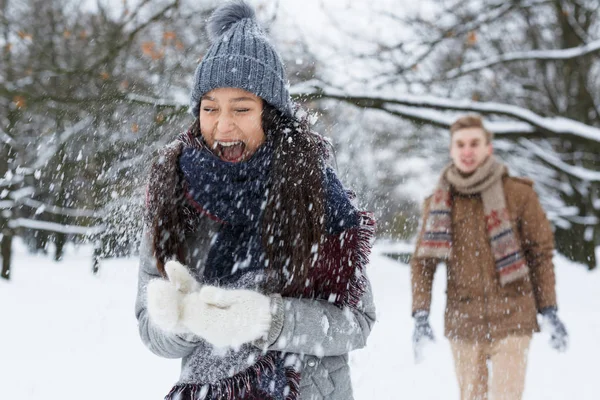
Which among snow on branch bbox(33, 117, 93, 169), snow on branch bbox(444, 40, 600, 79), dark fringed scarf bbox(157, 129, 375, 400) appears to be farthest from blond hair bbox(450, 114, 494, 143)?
snow on branch bbox(33, 117, 93, 169)

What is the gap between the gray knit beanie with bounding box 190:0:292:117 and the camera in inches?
75.2

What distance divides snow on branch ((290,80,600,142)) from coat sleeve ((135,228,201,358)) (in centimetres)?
587

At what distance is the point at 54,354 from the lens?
6.05 metres

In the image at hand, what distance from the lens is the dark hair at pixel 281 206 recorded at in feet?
5.73

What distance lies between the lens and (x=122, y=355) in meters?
6.26

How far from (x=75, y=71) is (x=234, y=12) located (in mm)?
5262

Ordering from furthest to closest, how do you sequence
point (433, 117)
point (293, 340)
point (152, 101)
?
point (433, 117), point (152, 101), point (293, 340)

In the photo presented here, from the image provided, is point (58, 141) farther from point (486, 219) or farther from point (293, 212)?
point (293, 212)

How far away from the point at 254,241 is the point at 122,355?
16.1 ft

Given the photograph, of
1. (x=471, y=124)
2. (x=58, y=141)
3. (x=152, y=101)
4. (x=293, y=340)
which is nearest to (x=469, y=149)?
(x=471, y=124)

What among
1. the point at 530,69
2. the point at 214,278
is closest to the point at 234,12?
the point at 214,278

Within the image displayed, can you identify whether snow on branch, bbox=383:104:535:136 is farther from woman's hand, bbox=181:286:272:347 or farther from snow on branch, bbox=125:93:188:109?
woman's hand, bbox=181:286:272:347

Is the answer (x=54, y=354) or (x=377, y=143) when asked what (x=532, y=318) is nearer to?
(x=54, y=354)

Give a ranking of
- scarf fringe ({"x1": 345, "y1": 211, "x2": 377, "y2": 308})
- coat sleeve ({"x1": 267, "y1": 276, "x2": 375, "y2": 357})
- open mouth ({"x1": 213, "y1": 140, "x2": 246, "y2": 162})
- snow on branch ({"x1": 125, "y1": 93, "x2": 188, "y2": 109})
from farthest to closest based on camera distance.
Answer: snow on branch ({"x1": 125, "y1": 93, "x2": 188, "y2": 109}) → open mouth ({"x1": 213, "y1": 140, "x2": 246, "y2": 162}) → scarf fringe ({"x1": 345, "y1": 211, "x2": 377, "y2": 308}) → coat sleeve ({"x1": 267, "y1": 276, "x2": 375, "y2": 357})
